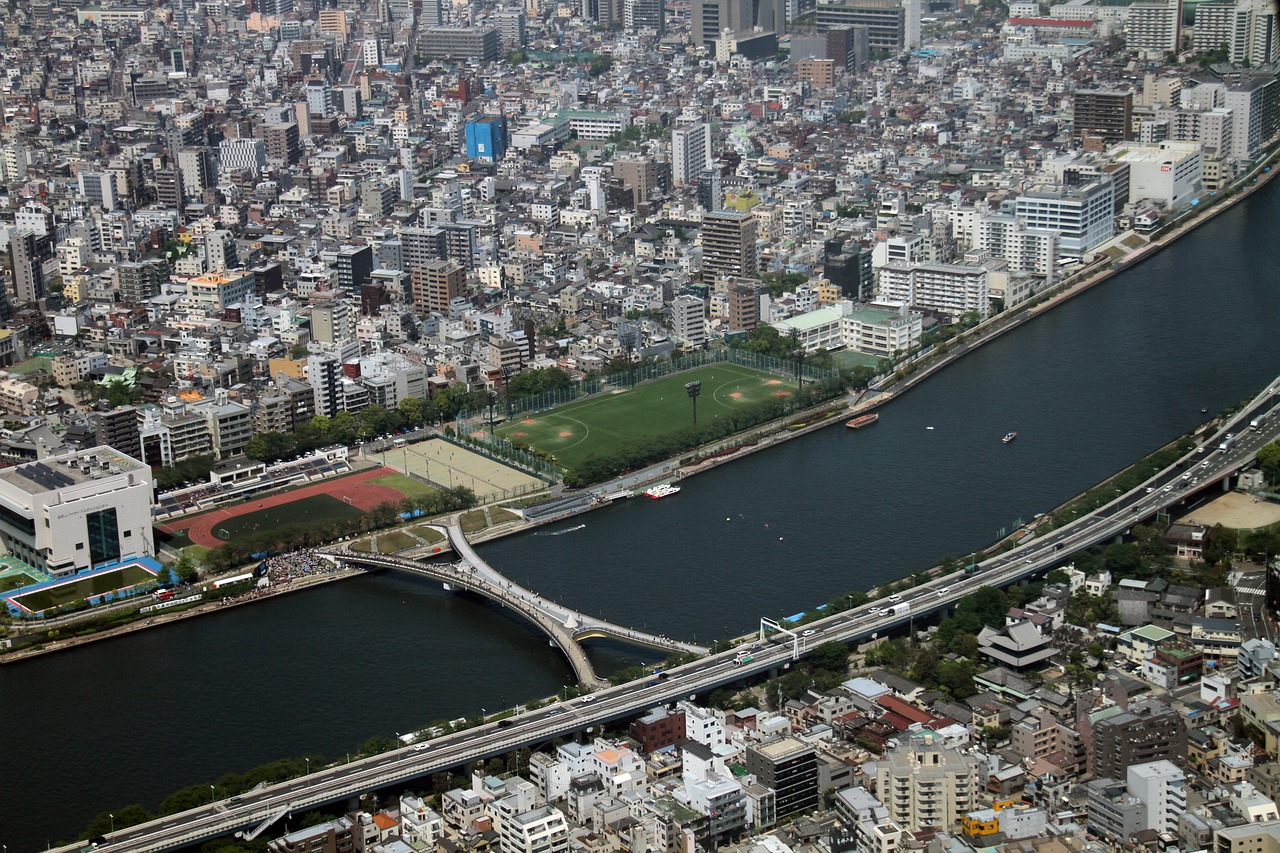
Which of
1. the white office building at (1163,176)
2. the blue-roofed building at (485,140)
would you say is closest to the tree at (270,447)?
the white office building at (1163,176)

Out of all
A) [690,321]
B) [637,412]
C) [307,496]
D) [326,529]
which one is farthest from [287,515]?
[690,321]

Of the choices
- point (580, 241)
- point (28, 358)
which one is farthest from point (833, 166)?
point (28, 358)

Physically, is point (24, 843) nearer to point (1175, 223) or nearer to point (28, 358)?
point (28, 358)

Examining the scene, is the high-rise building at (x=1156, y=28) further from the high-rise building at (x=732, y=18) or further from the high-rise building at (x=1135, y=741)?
the high-rise building at (x=1135, y=741)

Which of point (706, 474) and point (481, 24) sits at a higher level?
point (481, 24)

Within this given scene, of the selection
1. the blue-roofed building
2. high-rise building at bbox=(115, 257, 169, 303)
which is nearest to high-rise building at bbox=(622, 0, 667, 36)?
the blue-roofed building

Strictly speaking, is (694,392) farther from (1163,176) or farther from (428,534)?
(1163,176)
